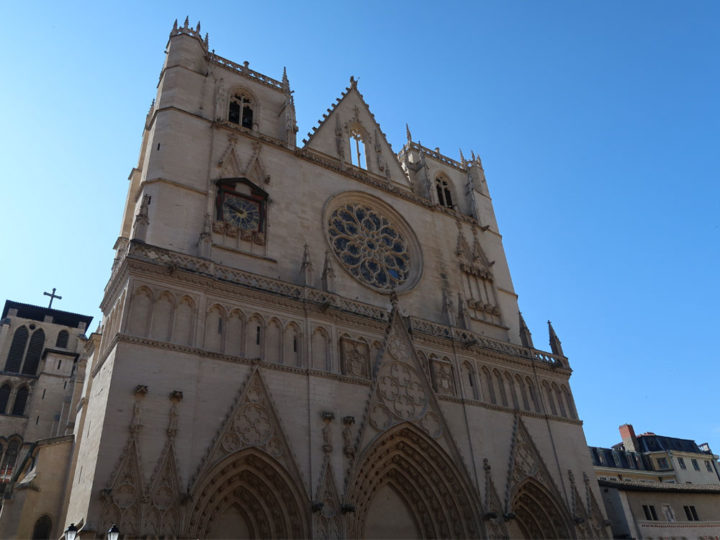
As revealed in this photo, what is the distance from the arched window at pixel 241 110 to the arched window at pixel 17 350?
2613cm

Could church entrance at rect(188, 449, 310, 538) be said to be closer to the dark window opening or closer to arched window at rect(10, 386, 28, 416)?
the dark window opening

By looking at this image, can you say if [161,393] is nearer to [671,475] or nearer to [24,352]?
[24,352]

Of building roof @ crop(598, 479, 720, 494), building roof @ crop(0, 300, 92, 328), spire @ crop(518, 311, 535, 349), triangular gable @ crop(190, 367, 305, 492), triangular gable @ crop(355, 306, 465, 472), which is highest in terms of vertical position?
building roof @ crop(0, 300, 92, 328)

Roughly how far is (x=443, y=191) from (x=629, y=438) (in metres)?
26.0

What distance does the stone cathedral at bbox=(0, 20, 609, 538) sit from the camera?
47.2 ft

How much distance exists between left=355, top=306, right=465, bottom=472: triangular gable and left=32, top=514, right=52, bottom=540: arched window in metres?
8.67

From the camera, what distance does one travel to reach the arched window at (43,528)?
14616mm

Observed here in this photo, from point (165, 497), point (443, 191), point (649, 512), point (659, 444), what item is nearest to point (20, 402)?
point (165, 497)

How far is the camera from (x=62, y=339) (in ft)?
134

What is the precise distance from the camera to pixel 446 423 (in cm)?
1920

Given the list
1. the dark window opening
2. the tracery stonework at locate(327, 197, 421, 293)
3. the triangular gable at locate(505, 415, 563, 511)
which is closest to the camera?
the triangular gable at locate(505, 415, 563, 511)

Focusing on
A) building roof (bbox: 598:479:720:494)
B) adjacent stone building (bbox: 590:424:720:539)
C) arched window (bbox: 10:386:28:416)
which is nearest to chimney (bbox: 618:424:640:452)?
adjacent stone building (bbox: 590:424:720:539)

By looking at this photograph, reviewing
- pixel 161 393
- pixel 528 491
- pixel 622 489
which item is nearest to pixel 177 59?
pixel 161 393

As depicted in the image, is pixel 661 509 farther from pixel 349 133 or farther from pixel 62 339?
pixel 62 339
